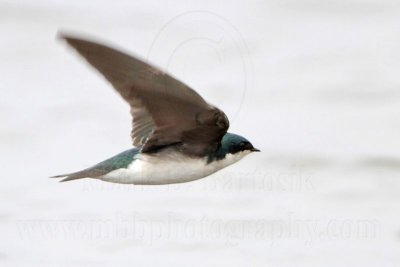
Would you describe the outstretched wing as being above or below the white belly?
above

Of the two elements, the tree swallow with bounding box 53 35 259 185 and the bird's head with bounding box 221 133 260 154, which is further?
the bird's head with bounding box 221 133 260 154

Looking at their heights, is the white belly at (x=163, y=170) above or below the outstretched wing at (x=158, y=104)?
below

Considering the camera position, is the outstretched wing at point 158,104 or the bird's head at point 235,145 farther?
the bird's head at point 235,145

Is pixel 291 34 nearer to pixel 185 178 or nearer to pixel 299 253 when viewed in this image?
pixel 299 253

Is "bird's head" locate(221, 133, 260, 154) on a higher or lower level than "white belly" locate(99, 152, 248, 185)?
higher

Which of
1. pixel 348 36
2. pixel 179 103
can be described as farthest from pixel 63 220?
pixel 348 36

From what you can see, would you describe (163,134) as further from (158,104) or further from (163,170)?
(158,104)
